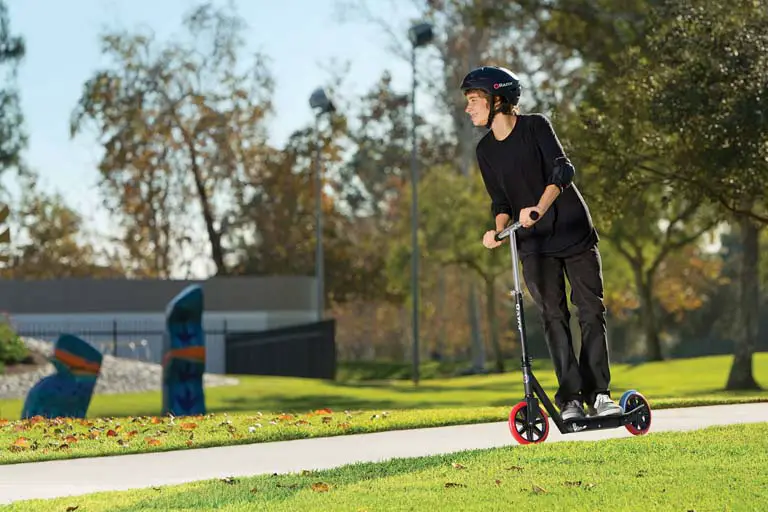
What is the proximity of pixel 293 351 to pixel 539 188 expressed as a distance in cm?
3574

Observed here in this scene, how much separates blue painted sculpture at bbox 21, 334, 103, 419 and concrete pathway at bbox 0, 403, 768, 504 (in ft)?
31.2

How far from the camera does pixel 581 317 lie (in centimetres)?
957

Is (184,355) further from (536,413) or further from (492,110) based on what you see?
(492,110)

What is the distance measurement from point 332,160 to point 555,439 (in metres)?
53.6

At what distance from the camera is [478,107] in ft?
31.0

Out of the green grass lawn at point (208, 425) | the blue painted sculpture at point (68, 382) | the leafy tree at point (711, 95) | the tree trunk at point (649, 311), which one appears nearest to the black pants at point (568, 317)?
the green grass lawn at point (208, 425)

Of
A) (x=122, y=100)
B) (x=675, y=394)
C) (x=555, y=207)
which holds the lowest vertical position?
(x=675, y=394)

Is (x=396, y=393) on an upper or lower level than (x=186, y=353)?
lower

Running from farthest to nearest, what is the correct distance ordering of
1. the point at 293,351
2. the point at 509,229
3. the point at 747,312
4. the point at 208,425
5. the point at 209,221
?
the point at 209,221 < the point at 293,351 < the point at 747,312 < the point at 208,425 < the point at 509,229

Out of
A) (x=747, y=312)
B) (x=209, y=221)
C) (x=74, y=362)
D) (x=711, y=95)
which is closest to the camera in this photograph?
(x=74, y=362)

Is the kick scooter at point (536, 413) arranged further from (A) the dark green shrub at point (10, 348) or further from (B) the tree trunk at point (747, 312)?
(A) the dark green shrub at point (10, 348)

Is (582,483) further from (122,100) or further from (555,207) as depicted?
(122,100)

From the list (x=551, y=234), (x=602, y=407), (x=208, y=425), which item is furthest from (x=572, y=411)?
(x=208, y=425)

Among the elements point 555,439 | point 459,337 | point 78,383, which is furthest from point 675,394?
point 459,337
